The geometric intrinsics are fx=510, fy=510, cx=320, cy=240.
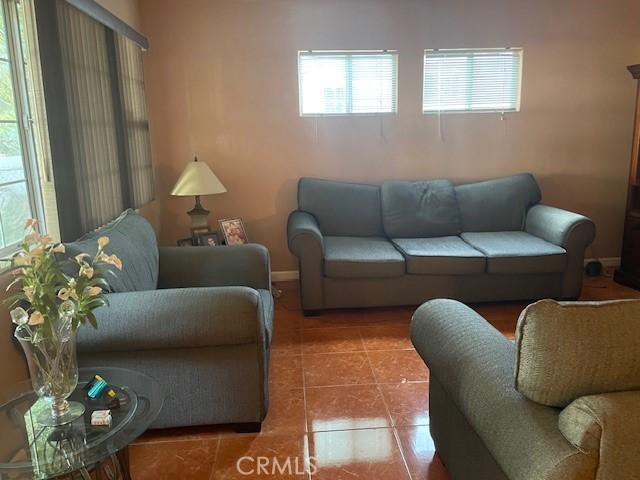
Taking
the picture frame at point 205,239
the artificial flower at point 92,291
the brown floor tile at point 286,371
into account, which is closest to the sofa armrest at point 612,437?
the artificial flower at point 92,291

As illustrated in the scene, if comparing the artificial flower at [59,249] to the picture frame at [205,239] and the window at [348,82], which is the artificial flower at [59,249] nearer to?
the picture frame at [205,239]

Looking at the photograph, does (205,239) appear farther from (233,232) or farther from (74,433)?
(74,433)

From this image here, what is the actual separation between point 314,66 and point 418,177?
4.19ft

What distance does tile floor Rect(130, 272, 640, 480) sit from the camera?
6.72ft

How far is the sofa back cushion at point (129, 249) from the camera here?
224 cm

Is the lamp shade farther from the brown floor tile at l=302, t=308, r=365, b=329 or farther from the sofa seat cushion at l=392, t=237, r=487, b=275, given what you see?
the sofa seat cushion at l=392, t=237, r=487, b=275

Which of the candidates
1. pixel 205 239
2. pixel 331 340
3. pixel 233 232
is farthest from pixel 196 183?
pixel 331 340

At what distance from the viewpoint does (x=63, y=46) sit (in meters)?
2.41

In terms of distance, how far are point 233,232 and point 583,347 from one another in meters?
3.16

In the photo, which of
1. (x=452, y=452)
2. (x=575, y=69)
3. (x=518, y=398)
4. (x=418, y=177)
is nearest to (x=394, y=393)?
(x=452, y=452)

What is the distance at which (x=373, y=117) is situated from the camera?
4281 mm

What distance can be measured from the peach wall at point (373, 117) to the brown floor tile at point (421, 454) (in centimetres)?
239

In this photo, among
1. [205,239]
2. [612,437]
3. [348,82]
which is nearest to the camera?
[612,437]

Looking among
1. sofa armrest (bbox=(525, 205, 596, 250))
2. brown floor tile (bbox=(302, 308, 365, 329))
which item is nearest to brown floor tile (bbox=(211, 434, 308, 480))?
brown floor tile (bbox=(302, 308, 365, 329))
